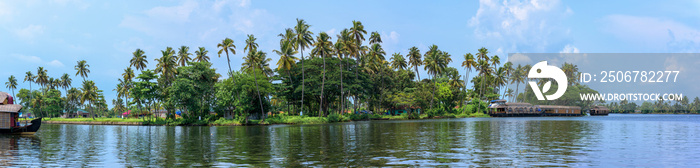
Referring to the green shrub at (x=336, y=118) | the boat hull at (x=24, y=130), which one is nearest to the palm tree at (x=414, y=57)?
the green shrub at (x=336, y=118)

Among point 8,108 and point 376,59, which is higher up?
point 376,59

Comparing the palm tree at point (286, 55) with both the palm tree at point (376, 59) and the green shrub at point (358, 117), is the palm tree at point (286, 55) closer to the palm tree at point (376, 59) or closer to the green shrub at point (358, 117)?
the green shrub at point (358, 117)

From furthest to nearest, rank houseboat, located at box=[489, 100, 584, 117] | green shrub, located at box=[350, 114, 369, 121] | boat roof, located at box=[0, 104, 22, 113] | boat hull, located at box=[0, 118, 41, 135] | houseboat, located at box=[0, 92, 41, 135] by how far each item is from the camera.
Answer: houseboat, located at box=[489, 100, 584, 117]
green shrub, located at box=[350, 114, 369, 121]
boat hull, located at box=[0, 118, 41, 135]
houseboat, located at box=[0, 92, 41, 135]
boat roof, located at box=[0, 104, 22, 113]

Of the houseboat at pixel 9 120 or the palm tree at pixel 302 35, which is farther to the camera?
the palm tree at pixel 302 35

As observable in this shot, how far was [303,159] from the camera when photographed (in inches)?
1013

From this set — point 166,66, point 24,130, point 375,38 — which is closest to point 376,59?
point 375,38

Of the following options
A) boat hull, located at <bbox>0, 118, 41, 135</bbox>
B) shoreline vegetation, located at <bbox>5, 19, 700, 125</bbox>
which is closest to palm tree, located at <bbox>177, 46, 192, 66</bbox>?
shoreline vegetation, located at <bbox>5, 19, 700, 125</bbox>

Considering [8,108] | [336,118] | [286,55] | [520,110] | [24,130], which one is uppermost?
[286,55]

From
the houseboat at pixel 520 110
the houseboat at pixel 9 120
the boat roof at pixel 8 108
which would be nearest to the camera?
the boat roof at pixel 8 108

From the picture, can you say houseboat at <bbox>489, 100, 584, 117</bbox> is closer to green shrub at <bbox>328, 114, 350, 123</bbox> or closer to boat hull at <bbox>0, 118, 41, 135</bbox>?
green shrub at <bbox>328, 114, 350, 123</bbox>

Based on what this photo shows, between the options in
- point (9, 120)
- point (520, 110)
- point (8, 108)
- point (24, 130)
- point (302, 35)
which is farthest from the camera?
point (520, 110)

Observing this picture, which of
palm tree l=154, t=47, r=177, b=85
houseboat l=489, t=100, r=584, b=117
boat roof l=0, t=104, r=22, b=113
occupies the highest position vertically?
palm tree l=154, t=47, r=177, b=85

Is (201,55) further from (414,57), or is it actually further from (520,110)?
(520,110)

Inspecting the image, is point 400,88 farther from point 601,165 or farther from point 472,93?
point 601,165
